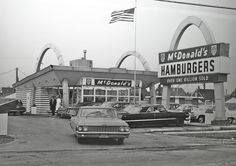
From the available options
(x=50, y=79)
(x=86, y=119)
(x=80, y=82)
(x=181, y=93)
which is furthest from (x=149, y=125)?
(x=181, y=93)

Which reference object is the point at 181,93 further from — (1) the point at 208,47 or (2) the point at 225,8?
(2) the point at 225,8

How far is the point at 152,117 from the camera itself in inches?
886

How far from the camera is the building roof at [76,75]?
3778 cm

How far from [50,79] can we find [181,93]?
5881 cm

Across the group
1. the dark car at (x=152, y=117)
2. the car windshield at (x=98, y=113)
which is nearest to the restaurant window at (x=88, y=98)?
the dark car at (x=152, y=117)

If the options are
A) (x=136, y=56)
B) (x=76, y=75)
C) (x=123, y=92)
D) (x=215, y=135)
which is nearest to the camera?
(x=215, y=135)

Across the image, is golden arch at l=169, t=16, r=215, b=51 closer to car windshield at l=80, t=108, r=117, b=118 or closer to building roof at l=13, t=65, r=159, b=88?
building roof at l=13, t=65, r=159, b=88

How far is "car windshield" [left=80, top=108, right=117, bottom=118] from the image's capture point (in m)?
15.5

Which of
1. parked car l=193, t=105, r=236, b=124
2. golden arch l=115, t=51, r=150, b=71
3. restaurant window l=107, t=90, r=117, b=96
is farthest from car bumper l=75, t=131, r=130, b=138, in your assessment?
golden arch l=115, t=51, r=150, b=71

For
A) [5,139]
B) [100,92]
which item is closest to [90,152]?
[5,139]

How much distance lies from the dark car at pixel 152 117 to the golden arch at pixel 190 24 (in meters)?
5.51

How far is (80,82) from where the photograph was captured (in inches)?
1479

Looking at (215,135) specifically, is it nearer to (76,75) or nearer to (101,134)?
(101,134)

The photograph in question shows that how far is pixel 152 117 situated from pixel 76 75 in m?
17.0
